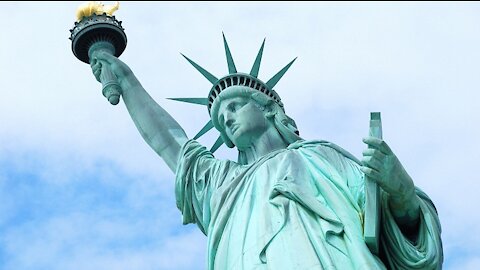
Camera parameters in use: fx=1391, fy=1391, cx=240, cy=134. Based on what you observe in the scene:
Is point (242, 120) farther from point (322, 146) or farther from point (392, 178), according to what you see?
point (392, 178)

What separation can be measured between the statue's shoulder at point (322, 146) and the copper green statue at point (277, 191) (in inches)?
0.5

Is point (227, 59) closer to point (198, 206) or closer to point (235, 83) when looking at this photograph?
point (235, 83)

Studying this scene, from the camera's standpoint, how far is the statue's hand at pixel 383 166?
11414 millimetres

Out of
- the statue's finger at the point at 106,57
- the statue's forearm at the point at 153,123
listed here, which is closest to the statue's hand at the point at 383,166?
the statue's forearm at the point at 153,123

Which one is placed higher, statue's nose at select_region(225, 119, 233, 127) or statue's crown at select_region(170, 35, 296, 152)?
statue's crown at select_region(170, 35, 296, 152)

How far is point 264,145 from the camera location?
1347 centimetres

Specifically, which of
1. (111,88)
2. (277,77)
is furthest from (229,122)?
(111,88)

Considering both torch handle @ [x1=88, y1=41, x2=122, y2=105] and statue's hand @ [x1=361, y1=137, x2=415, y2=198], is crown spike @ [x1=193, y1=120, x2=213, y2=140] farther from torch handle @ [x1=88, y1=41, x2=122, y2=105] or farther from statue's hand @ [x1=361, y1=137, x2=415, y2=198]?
statue's hand @ [x1=361, y1=137, x2=415, y2=198]

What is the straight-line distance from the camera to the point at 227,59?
556 inches

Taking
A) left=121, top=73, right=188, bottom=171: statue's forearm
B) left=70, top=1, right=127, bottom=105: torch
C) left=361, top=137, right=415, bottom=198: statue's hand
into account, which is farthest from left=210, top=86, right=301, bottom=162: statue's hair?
left=361, top=137, right=415, bottom=198: statue's hand

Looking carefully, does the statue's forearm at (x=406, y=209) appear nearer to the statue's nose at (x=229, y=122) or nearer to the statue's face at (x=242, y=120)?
the statue's face at (x=242, y=120)

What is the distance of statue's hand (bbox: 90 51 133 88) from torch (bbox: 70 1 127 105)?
0.15ft

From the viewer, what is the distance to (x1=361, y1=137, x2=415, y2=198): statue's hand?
37.4 ft

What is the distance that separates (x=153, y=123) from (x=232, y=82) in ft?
3.75
